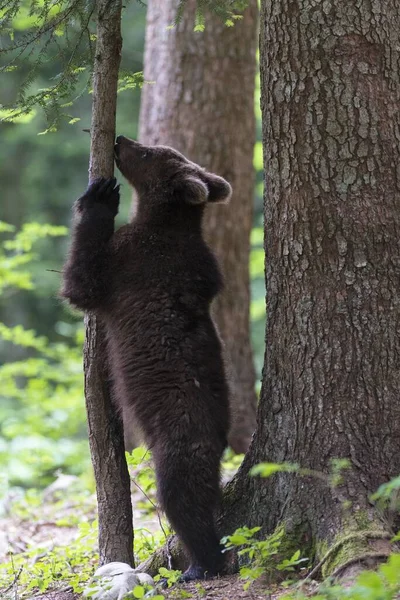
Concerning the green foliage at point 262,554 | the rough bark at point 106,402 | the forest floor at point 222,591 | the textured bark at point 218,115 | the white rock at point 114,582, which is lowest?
the forest floor at point 222,591

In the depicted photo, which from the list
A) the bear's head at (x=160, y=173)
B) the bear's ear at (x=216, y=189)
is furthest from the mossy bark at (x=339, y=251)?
the bear's ear at (x=216, y=189)

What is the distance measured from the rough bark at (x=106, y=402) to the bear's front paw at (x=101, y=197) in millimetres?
56

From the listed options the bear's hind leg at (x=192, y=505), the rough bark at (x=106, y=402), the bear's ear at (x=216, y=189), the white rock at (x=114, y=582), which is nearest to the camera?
the white rock at (x=114, y=582)

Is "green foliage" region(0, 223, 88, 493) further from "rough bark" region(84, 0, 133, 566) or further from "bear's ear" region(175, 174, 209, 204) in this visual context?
"rough bark" region(84, 0, 133, 566)

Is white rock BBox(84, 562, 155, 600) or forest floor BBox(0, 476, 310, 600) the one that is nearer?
white rock BBox(84, 562, 155, 600)

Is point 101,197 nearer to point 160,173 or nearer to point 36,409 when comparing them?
point 160,173

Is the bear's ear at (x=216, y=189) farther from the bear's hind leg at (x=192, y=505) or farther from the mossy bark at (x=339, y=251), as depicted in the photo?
the bear's hind leg at (x=192, y=505)

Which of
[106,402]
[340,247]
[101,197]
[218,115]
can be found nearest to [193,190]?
[101,197]

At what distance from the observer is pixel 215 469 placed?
5191 mm

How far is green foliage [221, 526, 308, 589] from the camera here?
4.18 m

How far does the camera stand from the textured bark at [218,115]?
9.61m

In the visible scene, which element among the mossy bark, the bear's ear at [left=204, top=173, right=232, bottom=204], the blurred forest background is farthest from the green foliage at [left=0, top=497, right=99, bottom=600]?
the blurred forest background

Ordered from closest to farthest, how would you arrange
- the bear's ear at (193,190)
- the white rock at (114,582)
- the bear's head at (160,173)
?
the white rock at (114,582)
the bear's ear at (193,190)
the bear's head at (160,173)

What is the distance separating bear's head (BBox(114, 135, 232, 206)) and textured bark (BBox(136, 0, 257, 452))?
9.92 ft
